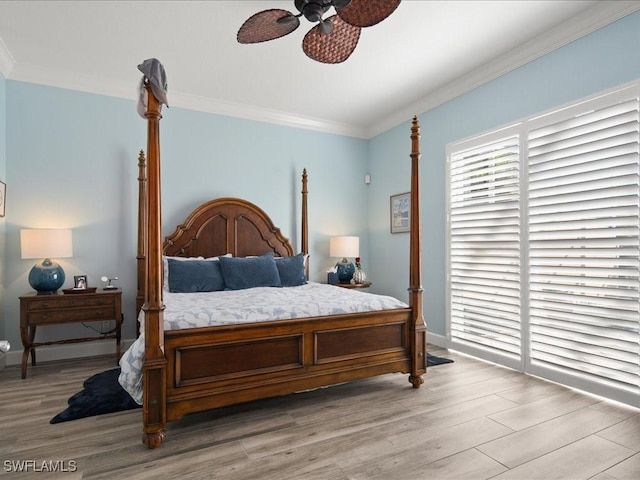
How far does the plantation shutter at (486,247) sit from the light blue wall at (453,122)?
0.68 feet

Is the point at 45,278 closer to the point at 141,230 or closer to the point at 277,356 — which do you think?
the point at 141,230

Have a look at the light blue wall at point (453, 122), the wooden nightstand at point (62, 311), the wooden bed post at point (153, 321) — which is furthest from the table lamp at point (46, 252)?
the light blue wall at point (453, 122)

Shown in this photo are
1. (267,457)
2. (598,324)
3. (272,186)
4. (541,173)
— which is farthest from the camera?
(272,186)

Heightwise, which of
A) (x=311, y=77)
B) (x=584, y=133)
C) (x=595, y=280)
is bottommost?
(x=595, y=280)

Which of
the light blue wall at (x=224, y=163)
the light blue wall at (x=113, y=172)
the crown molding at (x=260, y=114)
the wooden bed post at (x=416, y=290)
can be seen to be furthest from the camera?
the crown molding at (x=260, y=114)

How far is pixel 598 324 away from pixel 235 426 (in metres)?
2.63

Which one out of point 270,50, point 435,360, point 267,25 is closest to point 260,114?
point 270,50

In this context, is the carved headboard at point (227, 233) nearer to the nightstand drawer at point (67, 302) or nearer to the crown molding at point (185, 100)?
the nightstand drawer at point (67, 302)

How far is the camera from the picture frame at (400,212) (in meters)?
4.71

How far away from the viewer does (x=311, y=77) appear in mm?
3840

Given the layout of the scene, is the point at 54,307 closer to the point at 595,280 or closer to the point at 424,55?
the point at 424,55

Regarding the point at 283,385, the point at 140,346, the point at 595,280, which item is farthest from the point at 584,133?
the point at 140,346

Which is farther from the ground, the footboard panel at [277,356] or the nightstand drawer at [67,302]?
the nightstand drawer at [67,302]

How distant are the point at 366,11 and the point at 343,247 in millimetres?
3025
